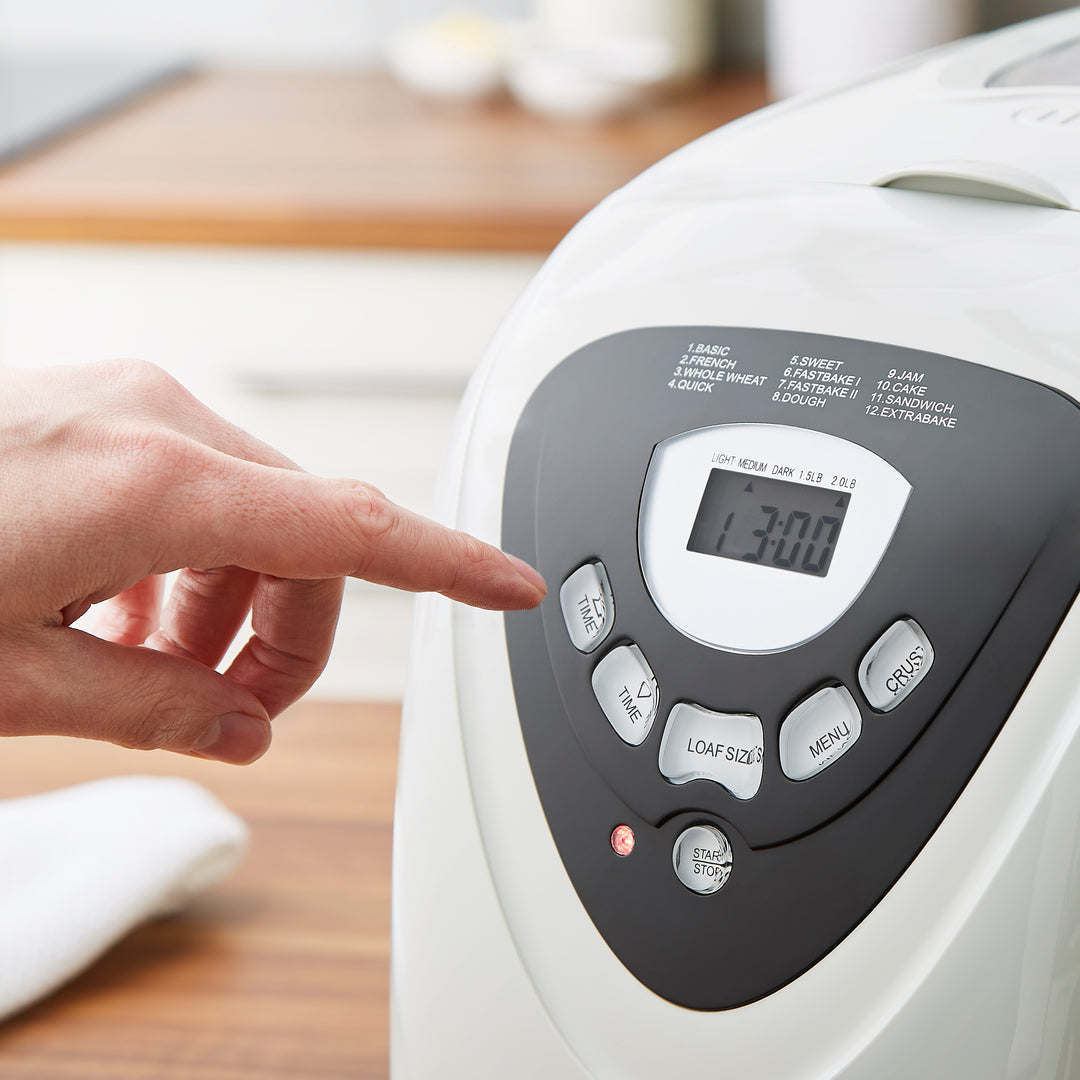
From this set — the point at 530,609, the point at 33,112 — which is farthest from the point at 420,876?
the point at 33,112

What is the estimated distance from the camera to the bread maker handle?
439mm

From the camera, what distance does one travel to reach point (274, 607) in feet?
1.57

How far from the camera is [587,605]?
1.46ft

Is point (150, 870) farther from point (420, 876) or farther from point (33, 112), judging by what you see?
point (33, 112)

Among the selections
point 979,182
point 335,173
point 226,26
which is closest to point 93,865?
point 979,182

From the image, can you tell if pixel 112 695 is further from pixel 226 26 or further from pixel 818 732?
pixel 226 26

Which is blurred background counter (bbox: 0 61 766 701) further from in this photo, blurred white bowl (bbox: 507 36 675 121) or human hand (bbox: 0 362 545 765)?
human hand (bbox: 0 362 545 765)

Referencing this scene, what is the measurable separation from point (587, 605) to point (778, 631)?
67 mm

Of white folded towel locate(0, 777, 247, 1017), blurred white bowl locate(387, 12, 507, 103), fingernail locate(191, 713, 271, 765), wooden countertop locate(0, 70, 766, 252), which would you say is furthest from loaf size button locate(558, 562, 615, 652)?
blurred white bowl locate(387, 12, 507, 103)

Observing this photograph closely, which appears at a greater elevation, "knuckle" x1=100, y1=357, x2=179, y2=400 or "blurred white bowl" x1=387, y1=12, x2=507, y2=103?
"knuckle" x1=100, y1=357, x2=179, y2=400

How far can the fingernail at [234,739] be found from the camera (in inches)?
17.4

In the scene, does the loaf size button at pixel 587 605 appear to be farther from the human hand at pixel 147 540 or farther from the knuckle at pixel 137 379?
the knuckle at pixel 137 379

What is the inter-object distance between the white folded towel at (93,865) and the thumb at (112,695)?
17 cm

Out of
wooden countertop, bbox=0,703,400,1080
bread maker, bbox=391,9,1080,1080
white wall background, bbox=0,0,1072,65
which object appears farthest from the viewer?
white wall background, bbox=0,0,1072,65
